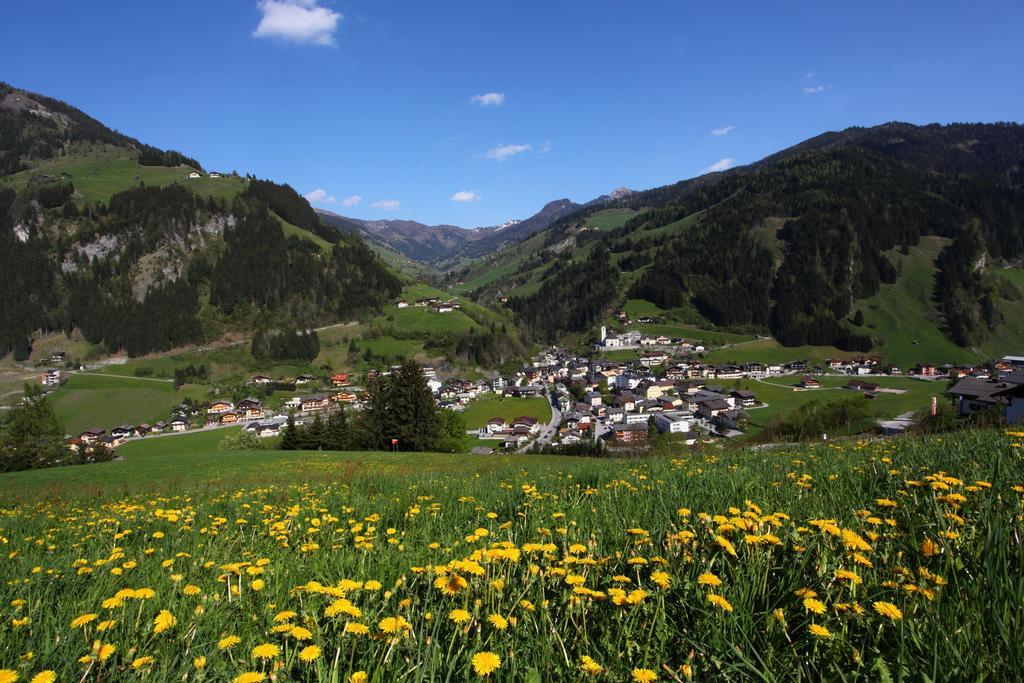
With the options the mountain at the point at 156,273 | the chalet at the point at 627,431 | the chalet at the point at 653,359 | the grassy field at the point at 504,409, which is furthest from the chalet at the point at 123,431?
the chalet at the point at 653,359

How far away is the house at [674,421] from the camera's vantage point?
290ft

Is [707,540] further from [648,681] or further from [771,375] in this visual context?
[771,375]

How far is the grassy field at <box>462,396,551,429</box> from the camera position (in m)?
107

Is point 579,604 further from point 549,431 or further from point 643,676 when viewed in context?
point 549,431

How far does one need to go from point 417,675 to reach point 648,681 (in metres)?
0.76

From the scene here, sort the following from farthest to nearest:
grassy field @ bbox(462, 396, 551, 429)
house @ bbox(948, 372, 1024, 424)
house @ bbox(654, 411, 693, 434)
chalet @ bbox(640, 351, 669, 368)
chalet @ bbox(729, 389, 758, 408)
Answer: chalet @ bbox(640, 351, 669, 368) < grassy field @ bbox(462, 396, 551, 429) < chalet @ bbox(729, 389, 758, 408) < house @ bbox(654, 411, 693, 434) < house @ bbox(948, 372, 1024, 424)

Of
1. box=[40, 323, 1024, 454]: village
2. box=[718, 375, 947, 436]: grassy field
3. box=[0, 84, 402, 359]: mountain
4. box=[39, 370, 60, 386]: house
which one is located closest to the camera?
box=[718, 375, 947, 436]: grassy field

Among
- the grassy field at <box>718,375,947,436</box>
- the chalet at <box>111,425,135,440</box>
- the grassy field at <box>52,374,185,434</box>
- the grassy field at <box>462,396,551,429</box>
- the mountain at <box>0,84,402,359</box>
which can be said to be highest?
the mountain at <box>0,84,402,359</box>

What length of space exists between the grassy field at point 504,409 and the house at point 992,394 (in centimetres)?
7135

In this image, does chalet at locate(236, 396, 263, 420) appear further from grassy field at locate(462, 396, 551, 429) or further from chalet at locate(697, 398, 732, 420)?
chalet at locate(697, 398, 732, 420)

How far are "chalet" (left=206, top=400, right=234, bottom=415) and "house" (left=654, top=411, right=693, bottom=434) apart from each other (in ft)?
312

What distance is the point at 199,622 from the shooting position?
7.74 feet

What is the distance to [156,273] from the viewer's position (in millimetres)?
176500

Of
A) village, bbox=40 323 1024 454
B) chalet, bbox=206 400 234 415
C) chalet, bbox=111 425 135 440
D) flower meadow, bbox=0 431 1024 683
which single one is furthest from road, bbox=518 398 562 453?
chalet, bbox=111 425 135 440
